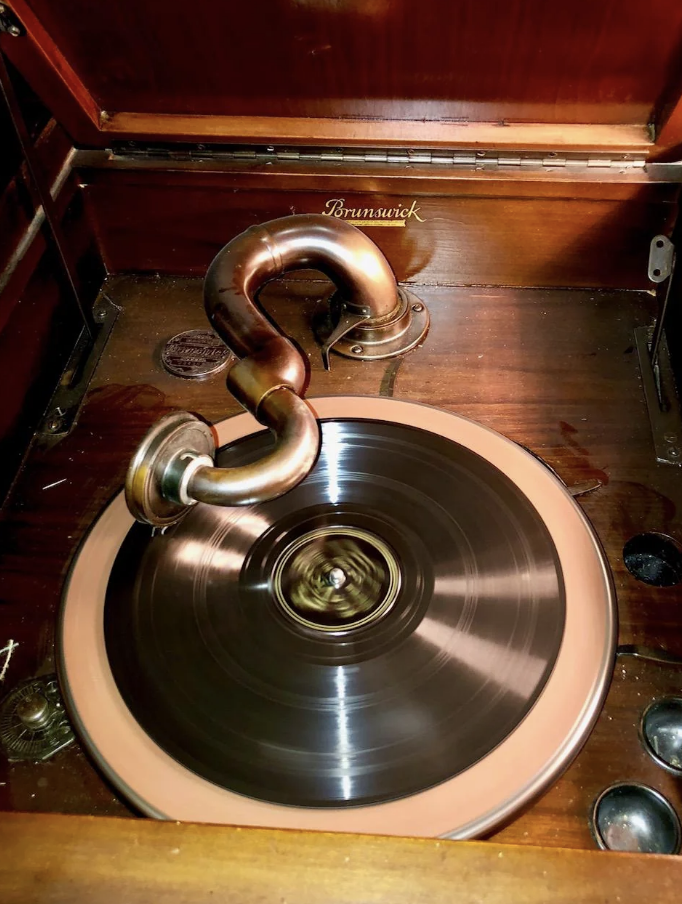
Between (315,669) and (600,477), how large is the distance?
440mm

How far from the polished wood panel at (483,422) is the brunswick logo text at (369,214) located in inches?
4.8

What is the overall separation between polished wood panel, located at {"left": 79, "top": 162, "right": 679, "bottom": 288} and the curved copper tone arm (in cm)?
11

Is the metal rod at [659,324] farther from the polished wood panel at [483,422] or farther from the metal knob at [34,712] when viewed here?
the metal knob at [34,712]

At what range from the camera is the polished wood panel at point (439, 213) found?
113cm

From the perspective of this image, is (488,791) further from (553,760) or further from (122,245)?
(122,245)

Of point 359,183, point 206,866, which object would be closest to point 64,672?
point 206,866

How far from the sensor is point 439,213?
3.86ft

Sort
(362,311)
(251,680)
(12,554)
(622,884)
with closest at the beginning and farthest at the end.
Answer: (622,884)
(251,680)
(12,554)
(362,311)

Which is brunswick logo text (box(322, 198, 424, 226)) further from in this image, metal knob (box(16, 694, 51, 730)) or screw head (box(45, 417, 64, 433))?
metal knob (box(16, 694, 51, 730))

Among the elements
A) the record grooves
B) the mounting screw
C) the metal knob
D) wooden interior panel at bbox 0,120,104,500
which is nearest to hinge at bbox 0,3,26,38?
wooden interior panel at bbox 0,120,104,500

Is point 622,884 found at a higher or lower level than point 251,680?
higher

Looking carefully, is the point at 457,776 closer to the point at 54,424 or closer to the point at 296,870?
the point at 296,870

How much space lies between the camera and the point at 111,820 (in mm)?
585

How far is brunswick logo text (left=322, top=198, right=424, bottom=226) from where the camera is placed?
3.89 ft
